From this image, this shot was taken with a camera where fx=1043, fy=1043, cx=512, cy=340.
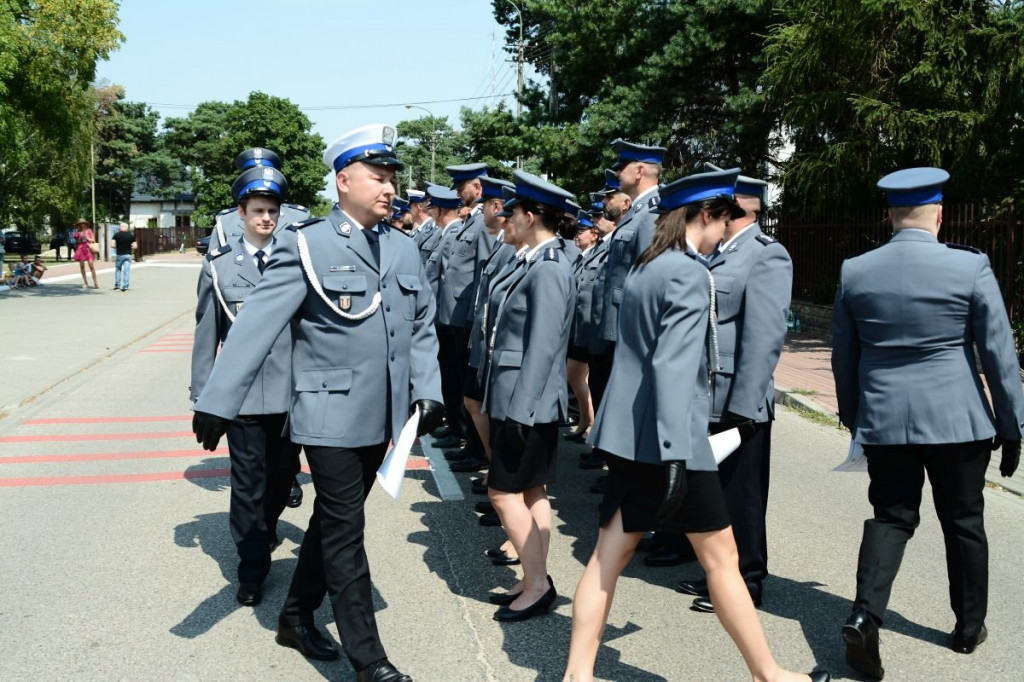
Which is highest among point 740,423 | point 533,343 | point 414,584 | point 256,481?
point 533,343

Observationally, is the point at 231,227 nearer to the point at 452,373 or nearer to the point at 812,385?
the point at 452,373

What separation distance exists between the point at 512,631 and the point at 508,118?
32289 millimetres

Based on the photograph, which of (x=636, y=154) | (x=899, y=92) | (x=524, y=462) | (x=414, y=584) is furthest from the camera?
(x=899, y=92)

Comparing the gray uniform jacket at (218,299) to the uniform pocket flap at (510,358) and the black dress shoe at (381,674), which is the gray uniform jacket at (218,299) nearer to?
the uniform pocket flap at (510,358)

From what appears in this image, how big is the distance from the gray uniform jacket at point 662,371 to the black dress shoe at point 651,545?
6.86ft

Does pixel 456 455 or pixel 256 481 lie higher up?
pixel 256 481

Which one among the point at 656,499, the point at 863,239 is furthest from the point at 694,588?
the point at 863,239

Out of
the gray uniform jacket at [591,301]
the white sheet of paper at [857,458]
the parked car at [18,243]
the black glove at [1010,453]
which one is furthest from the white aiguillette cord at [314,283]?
the parked car at [18,243]

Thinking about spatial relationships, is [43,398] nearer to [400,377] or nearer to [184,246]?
[400,377]

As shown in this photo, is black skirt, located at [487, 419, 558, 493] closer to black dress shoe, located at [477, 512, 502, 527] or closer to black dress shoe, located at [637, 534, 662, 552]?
black dress shoe, located at [637, 534, 662, 552]

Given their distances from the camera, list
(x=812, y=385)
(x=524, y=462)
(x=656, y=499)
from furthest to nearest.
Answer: (x=812, y=385) < (x=524, y=462) < (x=656, y=499)

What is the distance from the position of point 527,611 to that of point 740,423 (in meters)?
1.25

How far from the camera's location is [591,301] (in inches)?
325

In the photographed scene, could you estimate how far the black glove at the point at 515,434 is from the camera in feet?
15.0
